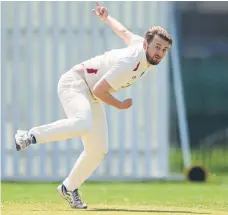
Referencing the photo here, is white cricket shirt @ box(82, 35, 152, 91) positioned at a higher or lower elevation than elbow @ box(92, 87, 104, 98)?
higher

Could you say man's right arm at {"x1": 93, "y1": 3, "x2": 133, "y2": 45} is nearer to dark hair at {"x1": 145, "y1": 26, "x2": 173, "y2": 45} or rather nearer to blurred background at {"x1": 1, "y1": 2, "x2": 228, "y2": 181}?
dark hair at {"x1": 145, "y1": 26, "x2": 173, "y2": 45}

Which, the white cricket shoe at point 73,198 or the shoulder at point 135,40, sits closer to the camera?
the shoulder at point 135,40

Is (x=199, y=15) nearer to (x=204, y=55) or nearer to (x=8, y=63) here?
(x=204, y=55)

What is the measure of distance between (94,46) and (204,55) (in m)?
12.6

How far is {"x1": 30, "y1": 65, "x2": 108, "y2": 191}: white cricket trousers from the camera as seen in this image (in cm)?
1007

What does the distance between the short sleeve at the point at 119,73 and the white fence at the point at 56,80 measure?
5595mm

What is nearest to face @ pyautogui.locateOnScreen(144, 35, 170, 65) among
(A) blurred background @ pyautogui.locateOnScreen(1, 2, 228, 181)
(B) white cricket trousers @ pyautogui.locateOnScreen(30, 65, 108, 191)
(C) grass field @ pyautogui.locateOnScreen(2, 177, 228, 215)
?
(B) white cricket trousers @ pyautogui.locateOnScreen(30, 65, 108, 191)

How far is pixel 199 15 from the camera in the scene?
32.2m

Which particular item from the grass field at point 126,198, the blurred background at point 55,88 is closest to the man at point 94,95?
the grass field at point 126,198

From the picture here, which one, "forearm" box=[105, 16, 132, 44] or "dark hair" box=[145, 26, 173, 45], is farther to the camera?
"forearm" box=[105, 16, 132, 44]

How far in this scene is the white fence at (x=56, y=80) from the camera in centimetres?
1570

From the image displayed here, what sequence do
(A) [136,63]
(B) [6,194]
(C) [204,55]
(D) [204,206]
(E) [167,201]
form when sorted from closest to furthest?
(A) [136,63], (D) [204,206], (E) [167,201], (B) [6,194], (C) [204,55]

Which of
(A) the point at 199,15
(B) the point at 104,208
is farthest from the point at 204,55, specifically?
(B) the point at 104,208

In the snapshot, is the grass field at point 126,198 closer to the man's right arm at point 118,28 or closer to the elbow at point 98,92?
the elbow at point 98,92
